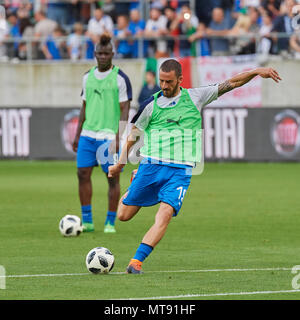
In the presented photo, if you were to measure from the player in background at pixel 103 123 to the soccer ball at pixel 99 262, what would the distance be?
376 centimetres

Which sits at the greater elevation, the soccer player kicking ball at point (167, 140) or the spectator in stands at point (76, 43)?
the spectator in stands at point (76, 43)

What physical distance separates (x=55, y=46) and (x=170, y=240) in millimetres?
17898

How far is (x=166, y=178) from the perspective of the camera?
10.1 m

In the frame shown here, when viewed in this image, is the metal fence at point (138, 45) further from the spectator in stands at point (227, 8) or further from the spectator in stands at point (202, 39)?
the spectator in stands at point (227, 8)

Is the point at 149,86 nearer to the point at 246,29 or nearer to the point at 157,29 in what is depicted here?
the point at 246,29

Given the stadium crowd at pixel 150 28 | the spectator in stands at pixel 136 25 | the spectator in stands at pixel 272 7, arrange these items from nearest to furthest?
the spectator in stands at pixel 272 7 < the stadium crowd at pixel 150 28 < the spectator in stands at pixel 136 25

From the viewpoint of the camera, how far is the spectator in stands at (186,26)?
91.5 feet

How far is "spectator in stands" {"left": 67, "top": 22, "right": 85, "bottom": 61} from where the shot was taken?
29.2m

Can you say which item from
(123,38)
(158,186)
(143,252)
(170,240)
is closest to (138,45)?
(123,38)

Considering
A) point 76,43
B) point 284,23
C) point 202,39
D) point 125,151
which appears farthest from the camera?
point 76,43

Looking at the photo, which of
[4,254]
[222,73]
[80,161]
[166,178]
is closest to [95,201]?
[80,161]

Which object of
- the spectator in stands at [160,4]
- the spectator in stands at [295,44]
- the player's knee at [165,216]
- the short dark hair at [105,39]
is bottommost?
the player's knee at [165,216]

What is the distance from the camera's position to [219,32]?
90.5 feet

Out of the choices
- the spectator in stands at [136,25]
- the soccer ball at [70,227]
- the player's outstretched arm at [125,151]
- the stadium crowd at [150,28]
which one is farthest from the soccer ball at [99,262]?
the spectator in stands at [136,25]
